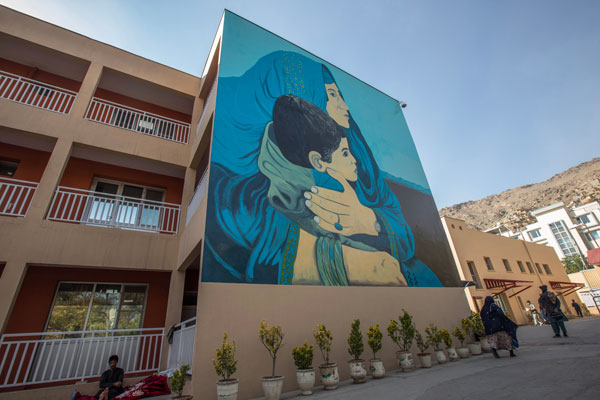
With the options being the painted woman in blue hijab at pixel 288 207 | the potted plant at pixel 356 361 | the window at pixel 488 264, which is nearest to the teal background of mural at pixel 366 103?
the painted woman in blue hijab at pixel 288 207

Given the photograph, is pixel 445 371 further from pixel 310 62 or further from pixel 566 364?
pixel 310 62

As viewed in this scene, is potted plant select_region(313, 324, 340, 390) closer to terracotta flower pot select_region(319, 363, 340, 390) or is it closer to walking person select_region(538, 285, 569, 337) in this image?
terracotta flower pot select_region(319, 363, 340, 390)

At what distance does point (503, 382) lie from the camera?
4555 millimetres

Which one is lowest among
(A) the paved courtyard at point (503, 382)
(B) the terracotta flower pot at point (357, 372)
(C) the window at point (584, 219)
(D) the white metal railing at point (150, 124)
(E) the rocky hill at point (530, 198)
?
(A) the paved courtyard at point (503, 382)

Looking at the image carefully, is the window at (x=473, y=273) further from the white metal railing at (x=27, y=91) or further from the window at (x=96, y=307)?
the white metal railing at (x=27, y=91)

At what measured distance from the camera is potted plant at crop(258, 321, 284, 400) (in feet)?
16.3

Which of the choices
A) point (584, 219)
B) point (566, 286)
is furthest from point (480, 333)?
point (584, 219)

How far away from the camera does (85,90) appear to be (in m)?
9.26

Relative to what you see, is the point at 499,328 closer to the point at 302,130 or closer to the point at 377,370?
the point at 377,370

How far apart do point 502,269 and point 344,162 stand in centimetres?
1790

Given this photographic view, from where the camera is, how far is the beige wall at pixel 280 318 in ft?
17.5

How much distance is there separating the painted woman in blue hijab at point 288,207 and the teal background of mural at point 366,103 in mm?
475

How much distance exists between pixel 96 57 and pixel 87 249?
7.15m

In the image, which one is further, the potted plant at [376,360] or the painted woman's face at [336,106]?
the painted woman's face at [336,106]
